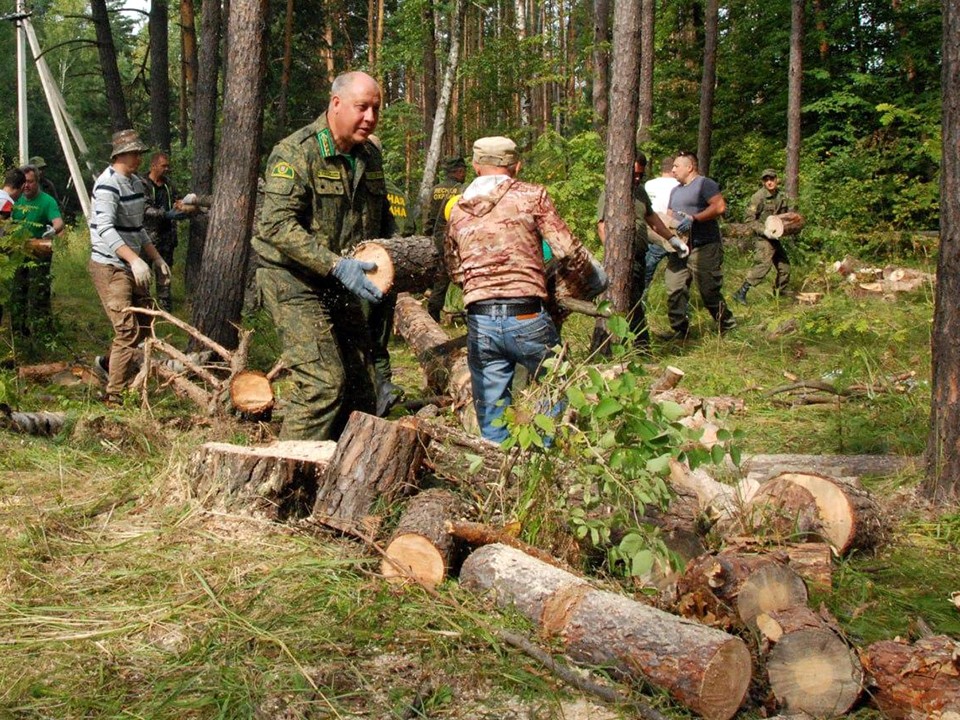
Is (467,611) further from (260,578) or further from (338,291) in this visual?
(338,291)

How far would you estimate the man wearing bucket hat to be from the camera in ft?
25.4

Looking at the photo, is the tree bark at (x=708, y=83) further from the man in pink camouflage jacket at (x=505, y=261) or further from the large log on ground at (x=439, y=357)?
the man in pink camouflage jacket at (x=505, y=261)

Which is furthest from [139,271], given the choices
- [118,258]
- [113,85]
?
[113,85]

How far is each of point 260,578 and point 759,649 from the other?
2.03 meters

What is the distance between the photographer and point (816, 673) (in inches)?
129

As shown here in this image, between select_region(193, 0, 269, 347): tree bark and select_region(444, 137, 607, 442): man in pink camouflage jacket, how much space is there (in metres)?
4.35

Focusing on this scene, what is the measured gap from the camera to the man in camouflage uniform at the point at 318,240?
5.45 meters

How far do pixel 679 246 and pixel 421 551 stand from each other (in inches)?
259

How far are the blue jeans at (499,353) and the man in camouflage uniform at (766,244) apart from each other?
8.10 meters

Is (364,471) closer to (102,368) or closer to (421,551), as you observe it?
(421,551)

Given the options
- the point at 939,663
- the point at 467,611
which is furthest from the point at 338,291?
the point at 939,663

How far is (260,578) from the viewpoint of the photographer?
407cm

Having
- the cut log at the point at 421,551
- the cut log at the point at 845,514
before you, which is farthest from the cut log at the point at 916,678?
the cut log at the point at 421,551

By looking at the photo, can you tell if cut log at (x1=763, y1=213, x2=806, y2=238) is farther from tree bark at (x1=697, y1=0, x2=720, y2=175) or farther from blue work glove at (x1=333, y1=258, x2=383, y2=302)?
blue work glove at (x1=333, y1=258, x2=383, y2=302)
